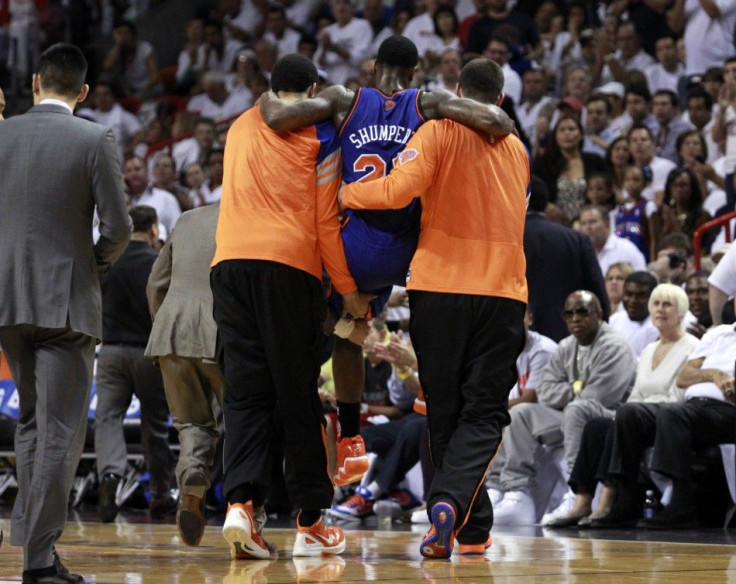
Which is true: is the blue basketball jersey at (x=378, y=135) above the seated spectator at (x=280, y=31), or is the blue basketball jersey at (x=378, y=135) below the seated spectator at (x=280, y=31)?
below

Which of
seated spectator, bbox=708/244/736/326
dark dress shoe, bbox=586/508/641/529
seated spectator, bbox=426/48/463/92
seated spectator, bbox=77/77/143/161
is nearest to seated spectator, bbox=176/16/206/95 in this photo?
seated spectator, bbox=77/77/143/161

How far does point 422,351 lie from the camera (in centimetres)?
571

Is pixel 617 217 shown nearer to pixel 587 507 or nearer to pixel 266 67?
pixel 587 507

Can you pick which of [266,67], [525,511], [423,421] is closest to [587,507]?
[525,511]

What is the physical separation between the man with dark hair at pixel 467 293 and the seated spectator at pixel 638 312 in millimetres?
4011

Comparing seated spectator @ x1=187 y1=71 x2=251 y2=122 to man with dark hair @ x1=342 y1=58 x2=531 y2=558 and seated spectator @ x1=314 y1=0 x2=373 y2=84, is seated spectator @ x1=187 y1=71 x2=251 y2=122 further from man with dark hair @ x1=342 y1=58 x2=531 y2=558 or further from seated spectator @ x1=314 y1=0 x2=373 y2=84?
man with dark hair @ x1=342 y1=58 x2=531 y2=558

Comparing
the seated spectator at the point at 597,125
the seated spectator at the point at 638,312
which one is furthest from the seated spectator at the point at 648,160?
the seated spectator at the point at 638,312

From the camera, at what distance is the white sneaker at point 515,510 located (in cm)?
879

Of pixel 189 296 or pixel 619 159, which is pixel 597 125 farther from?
pixel 189 296

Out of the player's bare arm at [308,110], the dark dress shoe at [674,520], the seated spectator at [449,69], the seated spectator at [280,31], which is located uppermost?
the seated spectator at [280,31]

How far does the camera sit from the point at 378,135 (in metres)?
5.65

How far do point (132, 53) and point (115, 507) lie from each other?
10813 millimetres

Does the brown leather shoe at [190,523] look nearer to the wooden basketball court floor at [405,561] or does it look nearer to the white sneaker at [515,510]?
the wooden basketball court floor at [405,561]

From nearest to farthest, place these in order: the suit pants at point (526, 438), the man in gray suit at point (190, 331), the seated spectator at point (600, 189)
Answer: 1. the man in gray suit at point (190, 331)
2. the suit pants at point (526, 438)
3. the seated spectator at point (600, 189)
